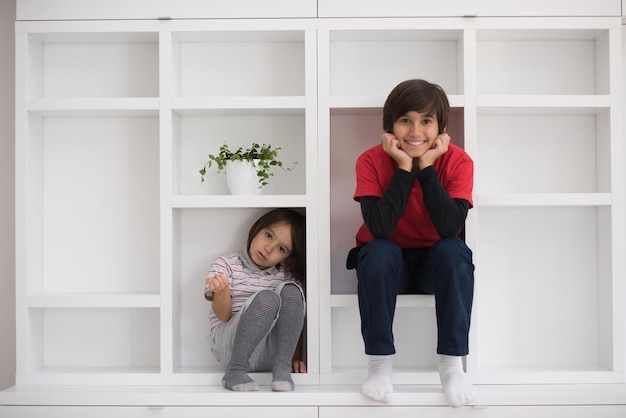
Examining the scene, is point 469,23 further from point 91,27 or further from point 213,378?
point 213,378

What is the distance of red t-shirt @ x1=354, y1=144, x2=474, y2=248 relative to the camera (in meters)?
1.80

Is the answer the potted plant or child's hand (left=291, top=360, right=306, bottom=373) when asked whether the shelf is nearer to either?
the potted plant

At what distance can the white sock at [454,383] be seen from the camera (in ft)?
5.46

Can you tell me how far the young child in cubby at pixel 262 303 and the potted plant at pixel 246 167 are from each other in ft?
0.39

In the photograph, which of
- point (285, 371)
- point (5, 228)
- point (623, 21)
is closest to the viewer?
point (285, 371)

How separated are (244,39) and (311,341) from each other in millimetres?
1000

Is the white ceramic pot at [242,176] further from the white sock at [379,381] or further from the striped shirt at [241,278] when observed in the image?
the white sock at [379,381]

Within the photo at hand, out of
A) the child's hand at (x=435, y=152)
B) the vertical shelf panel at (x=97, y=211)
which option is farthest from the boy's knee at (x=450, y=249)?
the vertical shelf panel at (x=97, y=211)

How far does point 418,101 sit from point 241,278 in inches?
30.3

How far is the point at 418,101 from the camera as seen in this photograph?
178 cm

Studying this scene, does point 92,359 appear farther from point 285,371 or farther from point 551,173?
point 551,173

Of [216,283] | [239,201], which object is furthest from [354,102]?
[216,283]

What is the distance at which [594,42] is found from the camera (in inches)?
82.7

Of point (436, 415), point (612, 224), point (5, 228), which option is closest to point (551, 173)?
point (612, 224)
